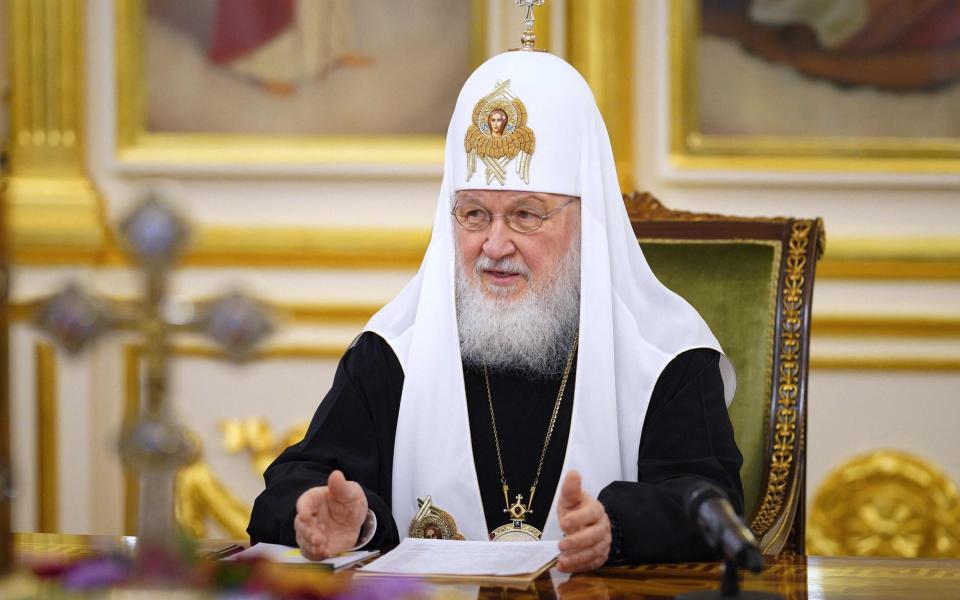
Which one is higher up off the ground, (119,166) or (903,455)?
(119,166)


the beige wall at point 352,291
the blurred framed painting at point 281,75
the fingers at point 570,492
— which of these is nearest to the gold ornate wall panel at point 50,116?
the beige wall at point 352,291

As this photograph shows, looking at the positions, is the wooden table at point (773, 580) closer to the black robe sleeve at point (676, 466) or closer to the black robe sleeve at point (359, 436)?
the black robe sleeve at point (676, 466)

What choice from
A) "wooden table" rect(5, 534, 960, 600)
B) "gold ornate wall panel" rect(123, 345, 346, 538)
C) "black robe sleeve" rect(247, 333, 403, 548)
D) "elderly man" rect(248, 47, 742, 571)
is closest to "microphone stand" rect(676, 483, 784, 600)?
"wooden table" rect(5, 534, 960, 600)

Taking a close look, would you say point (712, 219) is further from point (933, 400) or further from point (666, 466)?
point (933, 400)

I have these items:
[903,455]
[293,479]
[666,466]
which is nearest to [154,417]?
[293,479]

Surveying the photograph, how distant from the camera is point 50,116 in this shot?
5.15 metres

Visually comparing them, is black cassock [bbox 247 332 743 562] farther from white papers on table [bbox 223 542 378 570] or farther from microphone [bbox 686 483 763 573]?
microphone [bbox 686 483 763 573]

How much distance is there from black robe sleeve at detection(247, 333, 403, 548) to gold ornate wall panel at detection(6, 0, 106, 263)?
2383mm

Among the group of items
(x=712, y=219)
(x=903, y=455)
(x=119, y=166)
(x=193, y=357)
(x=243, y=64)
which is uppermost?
(x=243, y=64)

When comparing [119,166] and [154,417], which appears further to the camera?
[119,166]

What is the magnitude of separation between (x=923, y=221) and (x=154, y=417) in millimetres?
4058

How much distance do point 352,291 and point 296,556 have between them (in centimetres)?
273

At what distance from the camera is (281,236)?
510 cm

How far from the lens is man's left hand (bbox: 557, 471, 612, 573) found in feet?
7.57
